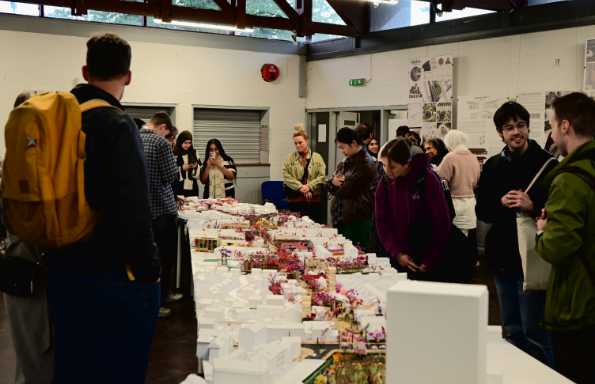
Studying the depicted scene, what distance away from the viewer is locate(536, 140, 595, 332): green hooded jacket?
2582 mm

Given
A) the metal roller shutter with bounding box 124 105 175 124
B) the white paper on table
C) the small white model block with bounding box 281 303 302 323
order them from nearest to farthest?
1. the small white model block with bounding box 281 303 302 323
2. the white paper on table
3. the metal roller shutter with bounding box 124 105 175 124

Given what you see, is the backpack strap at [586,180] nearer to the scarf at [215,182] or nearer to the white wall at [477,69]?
the white wall at [477,69]

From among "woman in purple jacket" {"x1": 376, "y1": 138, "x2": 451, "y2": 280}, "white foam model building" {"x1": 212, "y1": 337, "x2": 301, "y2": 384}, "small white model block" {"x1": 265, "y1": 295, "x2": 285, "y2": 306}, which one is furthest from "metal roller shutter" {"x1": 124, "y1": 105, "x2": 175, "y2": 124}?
"white foam model building" {"x1": 212, "y1": 337, "x2": 301, "y2": 384}

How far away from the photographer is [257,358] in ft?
6.35

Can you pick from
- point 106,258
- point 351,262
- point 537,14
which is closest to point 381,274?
point 351,262

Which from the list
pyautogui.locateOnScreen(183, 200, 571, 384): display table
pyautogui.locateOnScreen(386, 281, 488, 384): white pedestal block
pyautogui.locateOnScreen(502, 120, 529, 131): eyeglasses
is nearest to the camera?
pyautogui.locateOnScreen(386, 281, 488, 384): white pedestal block

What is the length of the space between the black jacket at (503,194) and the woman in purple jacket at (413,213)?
1.46 ft

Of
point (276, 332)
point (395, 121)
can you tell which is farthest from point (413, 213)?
point (395, 121)

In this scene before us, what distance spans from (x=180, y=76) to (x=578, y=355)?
915 cm

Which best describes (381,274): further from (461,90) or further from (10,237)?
(461,90)

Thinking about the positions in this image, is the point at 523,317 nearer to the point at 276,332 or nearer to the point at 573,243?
the point at 573,243

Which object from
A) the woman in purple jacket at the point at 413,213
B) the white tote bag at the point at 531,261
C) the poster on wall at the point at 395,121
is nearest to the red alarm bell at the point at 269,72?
the poster on wall at the point at 395,121

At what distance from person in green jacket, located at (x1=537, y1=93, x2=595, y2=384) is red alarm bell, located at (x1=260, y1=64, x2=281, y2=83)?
920cm

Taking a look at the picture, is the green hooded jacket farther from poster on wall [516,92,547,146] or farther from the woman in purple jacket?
poster on wall [516,92,547,146]
